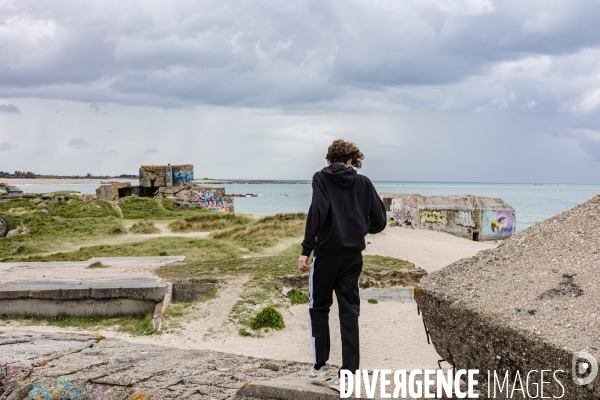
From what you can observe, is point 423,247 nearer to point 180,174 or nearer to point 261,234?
point 261,234

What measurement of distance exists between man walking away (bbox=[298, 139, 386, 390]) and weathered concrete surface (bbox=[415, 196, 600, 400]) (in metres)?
0.52

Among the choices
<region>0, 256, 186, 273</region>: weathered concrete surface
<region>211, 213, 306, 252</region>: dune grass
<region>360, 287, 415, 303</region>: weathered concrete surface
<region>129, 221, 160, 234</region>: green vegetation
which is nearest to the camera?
<region>360, 287, 415, 303</region>: weathered concrete surface

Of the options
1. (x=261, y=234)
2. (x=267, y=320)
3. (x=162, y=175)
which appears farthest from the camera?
(x=162, y=175)

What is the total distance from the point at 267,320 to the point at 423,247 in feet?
33.7

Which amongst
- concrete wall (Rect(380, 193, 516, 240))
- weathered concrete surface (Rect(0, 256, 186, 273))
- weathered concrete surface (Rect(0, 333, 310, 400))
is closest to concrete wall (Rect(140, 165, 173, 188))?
concrete wall (Rect(380, 193, 516, 240))

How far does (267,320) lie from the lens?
797cm

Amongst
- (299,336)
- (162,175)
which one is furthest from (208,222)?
(299,336)

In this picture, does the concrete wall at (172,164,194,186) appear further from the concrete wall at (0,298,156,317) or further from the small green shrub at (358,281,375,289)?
the concrete wall at (0,298,156,317)

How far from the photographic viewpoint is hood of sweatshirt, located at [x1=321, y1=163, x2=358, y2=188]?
3.75 m

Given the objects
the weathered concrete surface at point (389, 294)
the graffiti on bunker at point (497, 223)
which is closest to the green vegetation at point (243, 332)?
the weathered concrete surface at point (389, 294)

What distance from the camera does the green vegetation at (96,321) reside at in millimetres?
8227

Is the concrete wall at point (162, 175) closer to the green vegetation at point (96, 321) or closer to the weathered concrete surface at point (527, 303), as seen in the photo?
the green vegetation at point (96, 321)

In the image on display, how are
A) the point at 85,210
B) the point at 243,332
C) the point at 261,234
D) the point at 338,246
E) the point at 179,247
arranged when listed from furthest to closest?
the point at 85,210 → the point at 261,234 → the point at 179,247 → the point at 243,332 → the point at 338,246

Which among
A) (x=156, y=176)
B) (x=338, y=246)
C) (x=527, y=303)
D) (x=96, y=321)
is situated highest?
(x=156, y=176)
